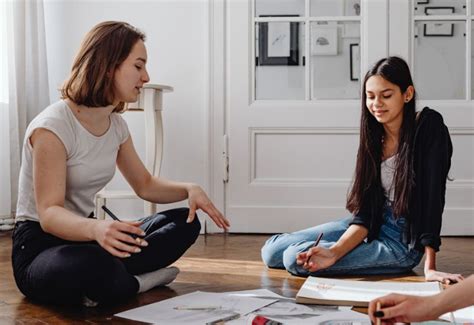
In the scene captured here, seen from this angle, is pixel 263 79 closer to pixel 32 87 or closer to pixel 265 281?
pixel 32 87

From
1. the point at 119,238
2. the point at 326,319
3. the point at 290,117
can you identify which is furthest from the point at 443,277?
the point at 290,117

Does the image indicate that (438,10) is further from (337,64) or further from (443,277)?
(443,277)

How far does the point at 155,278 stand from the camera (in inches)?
83.4

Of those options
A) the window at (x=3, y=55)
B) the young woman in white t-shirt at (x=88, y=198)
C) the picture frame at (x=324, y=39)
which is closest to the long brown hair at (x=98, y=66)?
the young woman in white t-shirt at (x=88, y=198)

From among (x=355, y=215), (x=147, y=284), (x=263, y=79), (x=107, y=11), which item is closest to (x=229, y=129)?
(x=263, y=79)

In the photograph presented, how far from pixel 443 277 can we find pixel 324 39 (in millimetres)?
1757

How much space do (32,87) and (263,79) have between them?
111 centimetres

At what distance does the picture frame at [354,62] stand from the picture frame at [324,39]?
3.1 inches

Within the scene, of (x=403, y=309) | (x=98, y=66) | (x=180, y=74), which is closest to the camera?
(x=403, y=309)

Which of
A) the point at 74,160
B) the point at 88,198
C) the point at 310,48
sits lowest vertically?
the point at 88,198

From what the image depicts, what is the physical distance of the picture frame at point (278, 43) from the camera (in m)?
3.63

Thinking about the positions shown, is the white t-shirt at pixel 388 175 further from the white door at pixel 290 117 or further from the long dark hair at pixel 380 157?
the white door at pixel 290 117

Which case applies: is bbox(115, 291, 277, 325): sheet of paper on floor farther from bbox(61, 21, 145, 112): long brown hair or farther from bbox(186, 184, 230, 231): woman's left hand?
bbox(61, 21, 145, 112): long brown hair

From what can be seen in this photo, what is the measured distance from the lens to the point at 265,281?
2.33 metres
